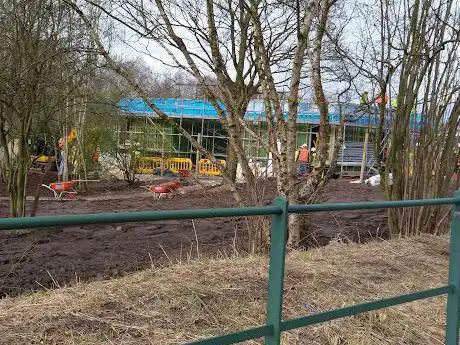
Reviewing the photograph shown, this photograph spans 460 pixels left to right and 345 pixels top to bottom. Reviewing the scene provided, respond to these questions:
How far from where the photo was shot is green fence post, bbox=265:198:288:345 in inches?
94.1

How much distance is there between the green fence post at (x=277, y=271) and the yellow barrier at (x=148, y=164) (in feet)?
63.6

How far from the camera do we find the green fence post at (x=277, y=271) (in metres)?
2.39

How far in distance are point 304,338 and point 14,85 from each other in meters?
8.34

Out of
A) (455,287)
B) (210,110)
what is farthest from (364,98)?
(210,110)

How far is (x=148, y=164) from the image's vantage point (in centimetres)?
2266

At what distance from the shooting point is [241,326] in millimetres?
3553

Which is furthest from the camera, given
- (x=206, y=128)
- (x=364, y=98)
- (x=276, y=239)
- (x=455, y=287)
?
(x=206, y=128)

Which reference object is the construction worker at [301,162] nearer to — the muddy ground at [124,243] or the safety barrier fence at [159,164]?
the muddy ground at [124,243]

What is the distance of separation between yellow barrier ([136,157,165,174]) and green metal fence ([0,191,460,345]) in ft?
61.4

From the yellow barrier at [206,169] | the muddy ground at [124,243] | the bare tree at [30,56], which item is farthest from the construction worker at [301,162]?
the yellow barrier at [206,169]

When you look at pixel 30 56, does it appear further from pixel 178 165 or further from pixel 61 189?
pixel 178 165

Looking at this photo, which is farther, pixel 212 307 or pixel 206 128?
pixel 206 128

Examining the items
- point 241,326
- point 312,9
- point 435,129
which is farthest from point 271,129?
point 241,326

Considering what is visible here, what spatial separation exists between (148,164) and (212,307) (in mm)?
19218
